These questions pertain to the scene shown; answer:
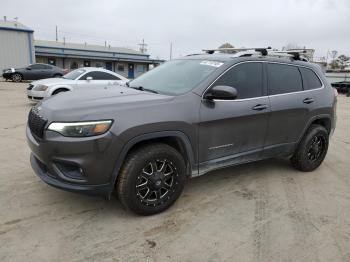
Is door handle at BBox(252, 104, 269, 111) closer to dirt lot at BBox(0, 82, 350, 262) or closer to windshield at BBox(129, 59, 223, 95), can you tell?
windshield at BBox(129, 59, 223, 95)

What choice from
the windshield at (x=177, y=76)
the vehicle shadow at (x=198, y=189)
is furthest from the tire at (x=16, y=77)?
the vehicle shadow at (x=198, y=189)

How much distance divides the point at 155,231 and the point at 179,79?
1889 mm

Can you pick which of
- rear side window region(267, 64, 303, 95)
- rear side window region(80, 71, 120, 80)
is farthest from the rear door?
rear side window region(80, 71, 120, 80)

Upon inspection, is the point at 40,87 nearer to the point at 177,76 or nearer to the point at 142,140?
the point at 177,76

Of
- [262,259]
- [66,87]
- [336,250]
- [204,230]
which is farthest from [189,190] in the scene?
[66,87]

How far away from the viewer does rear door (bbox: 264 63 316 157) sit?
14.5 ft

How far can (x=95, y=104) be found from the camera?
3.24 metres

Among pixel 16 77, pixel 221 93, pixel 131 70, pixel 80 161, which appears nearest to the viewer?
pixel 80 161

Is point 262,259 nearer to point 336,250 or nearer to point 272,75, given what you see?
point 336,250

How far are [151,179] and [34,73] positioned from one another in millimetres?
22657

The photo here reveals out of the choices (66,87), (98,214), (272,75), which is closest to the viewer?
(98,214)

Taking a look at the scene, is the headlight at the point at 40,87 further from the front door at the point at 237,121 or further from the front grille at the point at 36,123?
the front door at the point at 237,121

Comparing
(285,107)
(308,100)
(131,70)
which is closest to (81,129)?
(285,107)

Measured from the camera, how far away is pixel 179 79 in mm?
4117
